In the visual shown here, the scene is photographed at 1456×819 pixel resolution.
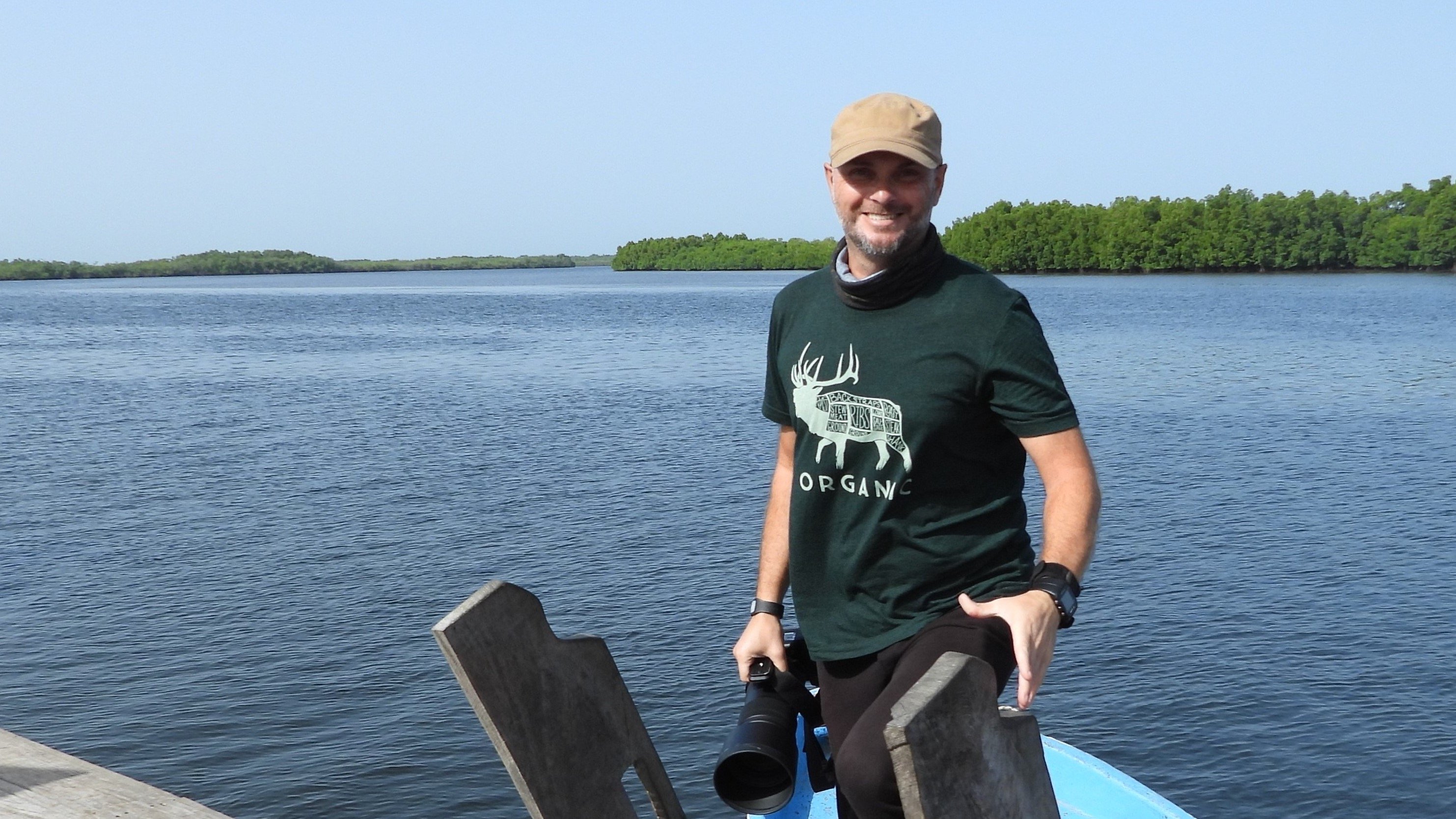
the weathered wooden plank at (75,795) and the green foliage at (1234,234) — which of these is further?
the green foliage at (1234,234)

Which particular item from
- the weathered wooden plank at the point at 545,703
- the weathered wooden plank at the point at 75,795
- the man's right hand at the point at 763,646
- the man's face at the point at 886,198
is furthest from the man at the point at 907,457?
the weathered wooden plank at the point at 75,795

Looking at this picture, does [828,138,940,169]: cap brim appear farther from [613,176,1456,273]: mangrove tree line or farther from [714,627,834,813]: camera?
[613,176,1456,273]: mangrove tree line

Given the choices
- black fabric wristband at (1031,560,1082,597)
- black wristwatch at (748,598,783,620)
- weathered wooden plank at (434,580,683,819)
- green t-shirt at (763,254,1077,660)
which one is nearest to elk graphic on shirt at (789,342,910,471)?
green t-shirt at (763,254,1077,660)

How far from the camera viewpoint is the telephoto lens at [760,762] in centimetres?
295

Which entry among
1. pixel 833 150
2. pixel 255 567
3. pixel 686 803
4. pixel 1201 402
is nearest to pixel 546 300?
pixel 1201 402

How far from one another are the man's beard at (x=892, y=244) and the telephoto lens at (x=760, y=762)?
3.51 feet

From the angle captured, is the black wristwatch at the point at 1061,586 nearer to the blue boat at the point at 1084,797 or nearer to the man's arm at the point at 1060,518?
the man's arm at the point at 1060,518

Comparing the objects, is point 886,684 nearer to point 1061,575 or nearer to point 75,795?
point 1061,575

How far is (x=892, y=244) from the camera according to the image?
2.88 meters

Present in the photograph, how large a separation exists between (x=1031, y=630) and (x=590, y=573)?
14969mm

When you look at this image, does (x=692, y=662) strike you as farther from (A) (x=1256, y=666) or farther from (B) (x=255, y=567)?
(B) (x=255, y=567)

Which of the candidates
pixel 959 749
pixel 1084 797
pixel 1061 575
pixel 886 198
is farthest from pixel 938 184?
pixel 1084 797

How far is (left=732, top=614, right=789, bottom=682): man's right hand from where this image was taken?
3.26 meters

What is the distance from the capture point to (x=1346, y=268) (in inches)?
5935
